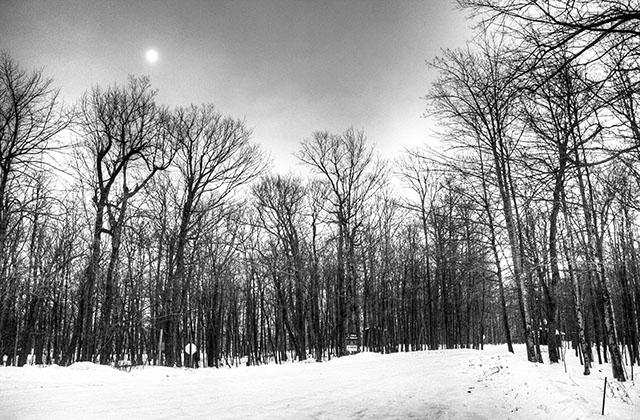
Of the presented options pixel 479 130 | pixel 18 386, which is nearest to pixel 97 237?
pixel 18 386

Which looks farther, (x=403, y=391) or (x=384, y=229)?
(x=384, y=229)

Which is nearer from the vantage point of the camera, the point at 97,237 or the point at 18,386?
the point at 18,386

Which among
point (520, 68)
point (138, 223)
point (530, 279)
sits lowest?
point (530, 279)

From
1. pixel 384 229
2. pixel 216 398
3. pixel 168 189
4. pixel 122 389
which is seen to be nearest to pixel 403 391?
pixel 216 398

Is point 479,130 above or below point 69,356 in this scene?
above

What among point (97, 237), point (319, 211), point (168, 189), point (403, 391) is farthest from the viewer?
point (319, 211)

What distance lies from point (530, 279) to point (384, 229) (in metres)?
19.2

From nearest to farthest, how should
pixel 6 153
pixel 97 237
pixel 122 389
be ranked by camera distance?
pixel 122 389, pixel 6 153, pixel 97 237

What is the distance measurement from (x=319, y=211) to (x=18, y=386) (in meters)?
22.0

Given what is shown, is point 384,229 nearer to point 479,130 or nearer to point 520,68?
point 479,130

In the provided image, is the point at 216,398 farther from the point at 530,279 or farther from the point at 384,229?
the point at 384,229

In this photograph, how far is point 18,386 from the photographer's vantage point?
387 inches

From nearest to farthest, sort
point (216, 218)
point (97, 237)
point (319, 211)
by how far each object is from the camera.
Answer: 1. point (97, 237)
2. point (216, 218)
3. point (319, 211)

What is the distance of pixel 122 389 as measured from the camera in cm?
1025
